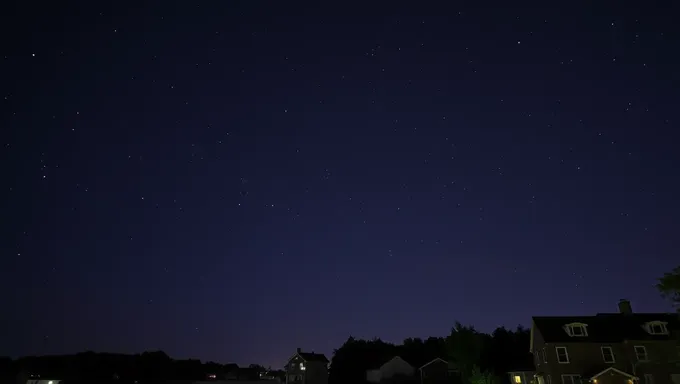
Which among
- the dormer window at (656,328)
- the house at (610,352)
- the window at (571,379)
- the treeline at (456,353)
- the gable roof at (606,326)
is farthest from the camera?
the treeline at (456,353)

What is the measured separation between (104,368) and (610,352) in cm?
10188

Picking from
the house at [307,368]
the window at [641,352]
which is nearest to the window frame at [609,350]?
the window at [641,352]

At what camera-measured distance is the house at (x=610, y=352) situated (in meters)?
46.2

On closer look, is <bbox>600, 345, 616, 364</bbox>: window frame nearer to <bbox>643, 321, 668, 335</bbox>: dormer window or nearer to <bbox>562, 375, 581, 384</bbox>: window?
<bbox>562, 375, 581, 384</bbox>: window

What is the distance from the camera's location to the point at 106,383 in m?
88.4

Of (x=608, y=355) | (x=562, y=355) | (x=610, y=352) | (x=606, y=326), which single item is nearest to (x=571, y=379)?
(x=562, y=355)

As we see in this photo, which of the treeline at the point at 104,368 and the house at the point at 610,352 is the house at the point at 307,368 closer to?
the treeline at the point at 104,368

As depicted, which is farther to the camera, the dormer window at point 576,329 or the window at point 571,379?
the dormer window at point 576,329

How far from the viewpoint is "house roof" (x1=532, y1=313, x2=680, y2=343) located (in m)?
48.7

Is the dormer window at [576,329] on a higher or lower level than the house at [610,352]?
higher

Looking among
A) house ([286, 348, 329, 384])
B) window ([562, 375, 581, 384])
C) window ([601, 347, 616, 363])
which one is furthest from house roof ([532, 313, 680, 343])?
house ([286, 348, 329, 384])

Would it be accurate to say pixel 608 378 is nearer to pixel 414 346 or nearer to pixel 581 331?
pixel 581 331

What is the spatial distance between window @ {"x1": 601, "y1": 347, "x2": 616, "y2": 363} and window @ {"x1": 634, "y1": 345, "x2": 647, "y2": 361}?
7.24 feet

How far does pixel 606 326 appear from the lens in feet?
168
